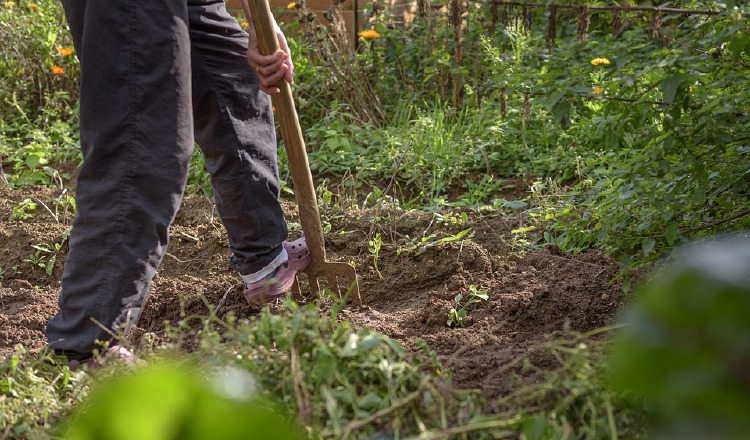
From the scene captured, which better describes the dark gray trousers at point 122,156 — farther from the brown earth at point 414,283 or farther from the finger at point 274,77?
the finger at point 274,77

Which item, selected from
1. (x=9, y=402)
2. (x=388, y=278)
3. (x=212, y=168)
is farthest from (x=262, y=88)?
(x=9, y=402)

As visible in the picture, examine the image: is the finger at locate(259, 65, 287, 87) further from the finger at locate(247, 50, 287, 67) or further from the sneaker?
the sneaker

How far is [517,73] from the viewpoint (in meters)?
4.38

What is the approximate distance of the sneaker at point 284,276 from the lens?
2895mm

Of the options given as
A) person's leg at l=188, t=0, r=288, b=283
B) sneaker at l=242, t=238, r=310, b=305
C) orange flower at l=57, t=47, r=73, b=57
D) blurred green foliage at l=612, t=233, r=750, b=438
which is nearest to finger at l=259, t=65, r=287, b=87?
person's leg at l=188, t=0, r=288, b=283

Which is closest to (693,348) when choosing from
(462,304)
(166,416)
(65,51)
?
(166,416)

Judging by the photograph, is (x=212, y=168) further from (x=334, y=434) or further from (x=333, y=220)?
(x=334, y=434)

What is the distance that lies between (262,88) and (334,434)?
168 centimetres

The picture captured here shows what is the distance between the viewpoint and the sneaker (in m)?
2.89

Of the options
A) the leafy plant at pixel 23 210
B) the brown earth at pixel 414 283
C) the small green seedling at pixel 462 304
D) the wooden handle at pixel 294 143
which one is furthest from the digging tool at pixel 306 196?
the leafy plant at pixel 23 210

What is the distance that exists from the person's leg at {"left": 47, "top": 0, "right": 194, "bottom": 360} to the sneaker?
0.62 m

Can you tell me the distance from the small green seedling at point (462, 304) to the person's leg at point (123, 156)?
93cm

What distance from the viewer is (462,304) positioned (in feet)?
9.08

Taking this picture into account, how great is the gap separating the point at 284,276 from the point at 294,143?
46cm
